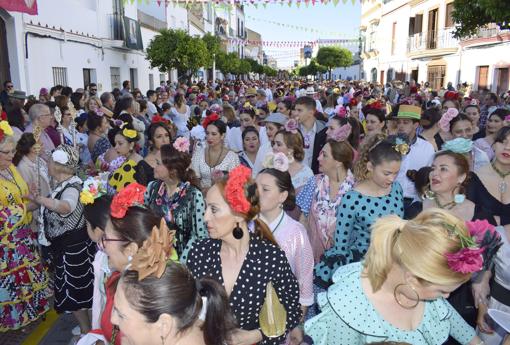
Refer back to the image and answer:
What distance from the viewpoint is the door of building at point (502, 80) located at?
20573 millimetres

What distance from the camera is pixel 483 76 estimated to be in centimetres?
2267

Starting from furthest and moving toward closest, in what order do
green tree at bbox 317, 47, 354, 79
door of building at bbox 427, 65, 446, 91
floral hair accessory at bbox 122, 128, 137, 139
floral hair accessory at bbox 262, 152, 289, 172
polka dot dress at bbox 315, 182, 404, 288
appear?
green tree at bbox 317, 47, 354, 79
door of building at bbox 427, 65, 446, 91
floral hair accessory at bbox 122, 128, 137, 139
floral hair accessory at bbox 262, 152, 289, 172
polka dot dress at bbox 315, 182, 404, 288

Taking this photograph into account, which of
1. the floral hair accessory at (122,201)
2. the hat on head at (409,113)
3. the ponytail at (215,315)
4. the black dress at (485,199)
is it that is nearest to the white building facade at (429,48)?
the hat on head at (409,113)

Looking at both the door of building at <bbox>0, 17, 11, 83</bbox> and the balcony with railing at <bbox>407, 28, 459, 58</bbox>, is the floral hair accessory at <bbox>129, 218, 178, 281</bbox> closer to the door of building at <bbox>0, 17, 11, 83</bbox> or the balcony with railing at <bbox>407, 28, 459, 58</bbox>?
the door of building at <bbox>0, 17, 11, 83</bbox>

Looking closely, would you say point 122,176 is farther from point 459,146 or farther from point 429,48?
point 429,48

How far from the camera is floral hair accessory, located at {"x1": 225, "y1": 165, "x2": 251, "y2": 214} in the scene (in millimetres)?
2473

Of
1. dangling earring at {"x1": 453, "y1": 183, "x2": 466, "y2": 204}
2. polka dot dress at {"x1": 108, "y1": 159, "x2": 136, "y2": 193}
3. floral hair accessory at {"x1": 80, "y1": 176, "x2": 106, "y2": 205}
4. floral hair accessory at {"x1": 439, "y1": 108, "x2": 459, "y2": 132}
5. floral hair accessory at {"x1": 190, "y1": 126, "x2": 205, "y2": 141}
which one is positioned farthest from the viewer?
floral hair accessory at {"x1": 190, "y1": 126, "x2": 205, "y2": 141}

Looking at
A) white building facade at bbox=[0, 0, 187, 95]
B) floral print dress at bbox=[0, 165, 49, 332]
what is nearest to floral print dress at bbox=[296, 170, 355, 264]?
floral print dress at bbox=[0, 165, 49, 332]

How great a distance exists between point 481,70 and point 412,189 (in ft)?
70.2

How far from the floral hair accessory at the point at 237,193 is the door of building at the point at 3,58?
10372 mm

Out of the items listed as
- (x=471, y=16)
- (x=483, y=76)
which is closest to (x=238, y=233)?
(x=471, y=16)

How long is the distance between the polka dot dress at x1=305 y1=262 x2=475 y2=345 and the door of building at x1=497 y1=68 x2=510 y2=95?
71.1 feet

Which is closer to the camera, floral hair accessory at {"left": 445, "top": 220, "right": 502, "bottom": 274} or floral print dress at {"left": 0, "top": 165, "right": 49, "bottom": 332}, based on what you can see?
floral hair accessory at {"left": 445, "top": 220, "right": 502, "bottom": 274}

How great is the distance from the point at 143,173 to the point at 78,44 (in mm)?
12345
